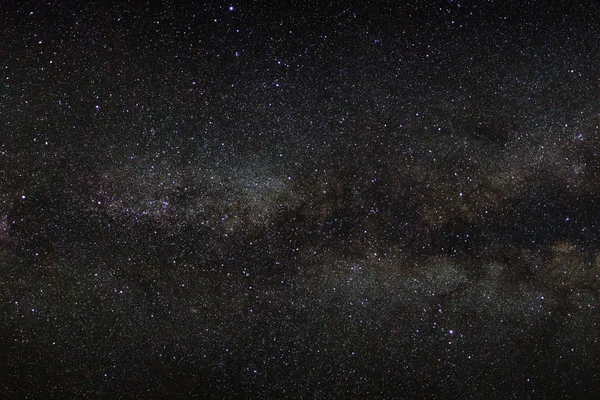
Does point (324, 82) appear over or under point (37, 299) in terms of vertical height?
over

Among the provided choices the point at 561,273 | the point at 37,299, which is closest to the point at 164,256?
the point at 37,299

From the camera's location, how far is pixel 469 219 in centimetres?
409

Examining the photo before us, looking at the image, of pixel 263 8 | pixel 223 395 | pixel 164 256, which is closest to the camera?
pixel 263 8

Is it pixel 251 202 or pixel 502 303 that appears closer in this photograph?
pixel 251 202

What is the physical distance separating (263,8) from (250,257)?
6.92 feet

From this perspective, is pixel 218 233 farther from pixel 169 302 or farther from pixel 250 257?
pixel 169 302

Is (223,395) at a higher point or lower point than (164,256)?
lower

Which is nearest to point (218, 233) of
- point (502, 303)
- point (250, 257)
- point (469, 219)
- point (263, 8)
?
point (250, 257)

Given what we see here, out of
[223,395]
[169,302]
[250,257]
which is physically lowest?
[223,395]

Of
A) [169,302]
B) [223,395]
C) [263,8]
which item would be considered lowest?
[223,395]

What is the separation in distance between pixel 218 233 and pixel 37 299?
1645 millimetres

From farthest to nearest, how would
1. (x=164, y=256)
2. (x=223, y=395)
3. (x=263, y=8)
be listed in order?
(x=223, y=395) → (x=164, y=256) → (x=263, y=8)

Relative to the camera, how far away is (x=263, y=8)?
3.70 metres

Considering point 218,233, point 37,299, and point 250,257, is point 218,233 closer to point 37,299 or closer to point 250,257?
point 250,257
